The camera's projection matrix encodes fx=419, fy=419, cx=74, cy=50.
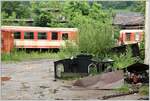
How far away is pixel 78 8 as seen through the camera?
30641 millimetres

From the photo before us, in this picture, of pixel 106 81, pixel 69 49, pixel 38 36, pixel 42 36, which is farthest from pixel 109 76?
pixel 42 36

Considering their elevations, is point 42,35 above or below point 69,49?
Result: below

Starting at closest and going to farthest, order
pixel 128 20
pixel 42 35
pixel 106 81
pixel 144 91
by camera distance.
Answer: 1. pixel 144 91
2. pixel 106 81
3. pixel 42 35
4. pixel 128 20

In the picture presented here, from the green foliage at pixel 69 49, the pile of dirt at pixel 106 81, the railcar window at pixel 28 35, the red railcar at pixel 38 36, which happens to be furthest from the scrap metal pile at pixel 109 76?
the railcar window at pixel 28 35

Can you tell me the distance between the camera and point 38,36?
2411 centimetres

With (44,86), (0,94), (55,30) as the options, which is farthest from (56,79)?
(55,30)

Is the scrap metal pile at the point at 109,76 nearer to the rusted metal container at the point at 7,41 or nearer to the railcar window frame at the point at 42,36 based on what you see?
the rusted metal container at the point at 7,41

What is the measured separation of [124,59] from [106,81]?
9.36 ft

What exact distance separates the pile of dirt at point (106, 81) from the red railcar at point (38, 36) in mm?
14393

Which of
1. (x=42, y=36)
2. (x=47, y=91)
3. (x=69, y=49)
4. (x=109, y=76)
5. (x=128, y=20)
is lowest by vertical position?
(x=128, y=20)

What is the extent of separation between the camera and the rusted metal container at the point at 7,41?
2170 centimetres

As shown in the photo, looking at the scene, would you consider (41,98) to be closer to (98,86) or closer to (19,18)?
(98,86)

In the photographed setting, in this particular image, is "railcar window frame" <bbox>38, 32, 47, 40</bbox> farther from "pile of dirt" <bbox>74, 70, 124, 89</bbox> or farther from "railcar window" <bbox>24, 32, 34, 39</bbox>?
"pile of dirt" <bbox>74, 70, 124, 89</bbox>

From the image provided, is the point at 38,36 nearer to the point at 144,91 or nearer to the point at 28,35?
the point at 28,35
